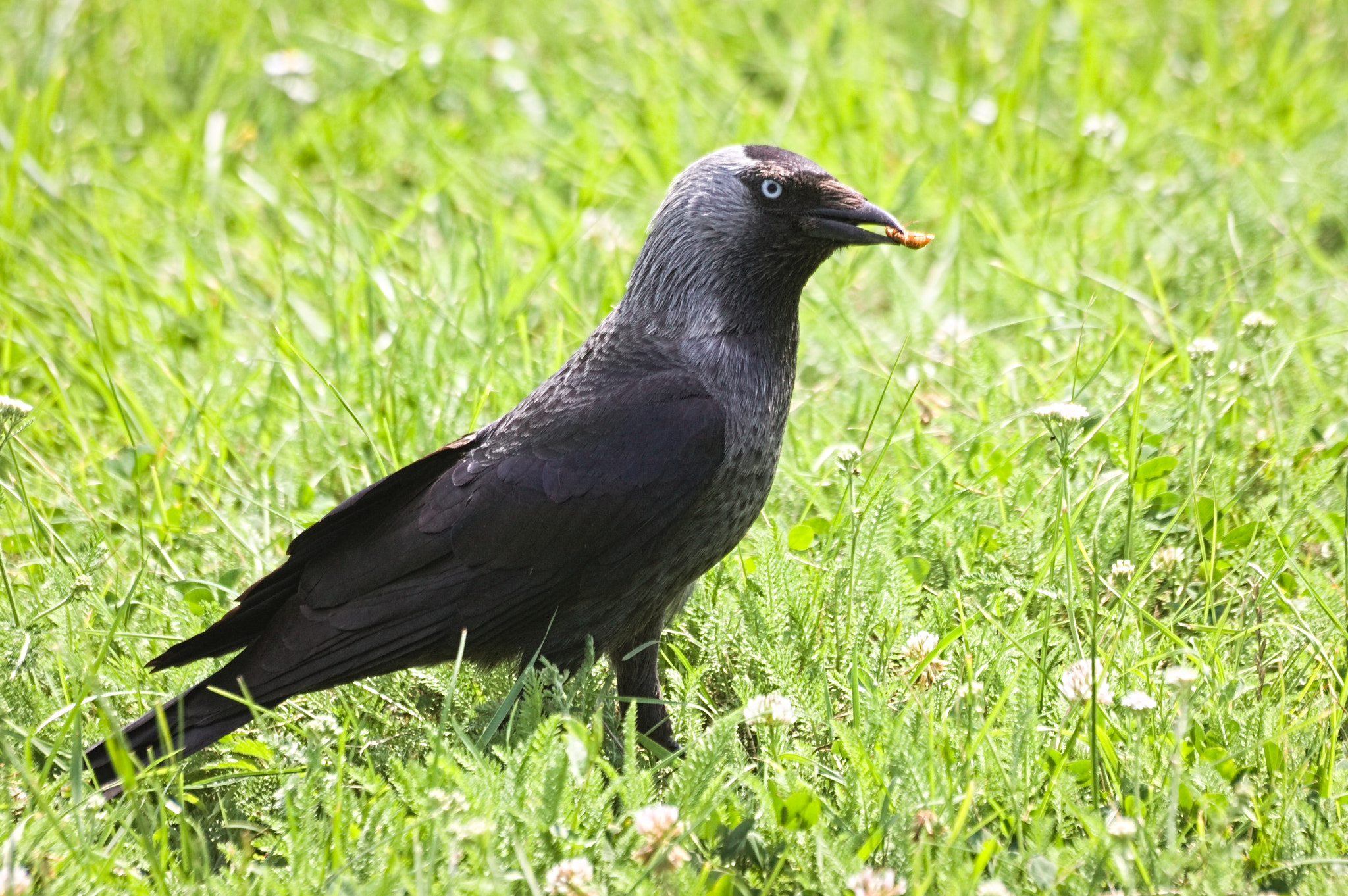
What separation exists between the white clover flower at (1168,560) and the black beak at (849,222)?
1.02 m

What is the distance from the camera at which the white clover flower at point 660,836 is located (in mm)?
2178

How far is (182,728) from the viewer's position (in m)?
2.68

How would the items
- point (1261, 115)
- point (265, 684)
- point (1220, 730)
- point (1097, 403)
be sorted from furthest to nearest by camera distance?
point (1261, 115) → point (1097, 403) → point (265, 684) → point (1220, 730)

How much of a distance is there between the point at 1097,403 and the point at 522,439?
1697 millimetres

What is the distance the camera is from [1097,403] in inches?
142

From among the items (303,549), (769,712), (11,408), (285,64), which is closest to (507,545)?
(303,549)

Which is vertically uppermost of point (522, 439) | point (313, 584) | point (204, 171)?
point (204, 171)

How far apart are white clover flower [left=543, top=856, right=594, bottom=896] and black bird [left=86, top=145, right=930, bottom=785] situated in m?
0.79

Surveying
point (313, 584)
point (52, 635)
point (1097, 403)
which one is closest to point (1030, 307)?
point (1097, 403)

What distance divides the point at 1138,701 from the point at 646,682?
3.89ft

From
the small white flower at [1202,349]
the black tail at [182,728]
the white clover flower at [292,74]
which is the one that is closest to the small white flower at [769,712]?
the black tail at [182,728]

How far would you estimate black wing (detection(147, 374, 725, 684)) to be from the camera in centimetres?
279

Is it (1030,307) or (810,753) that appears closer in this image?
(810,753)

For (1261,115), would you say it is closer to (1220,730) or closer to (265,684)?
(1220,730)
